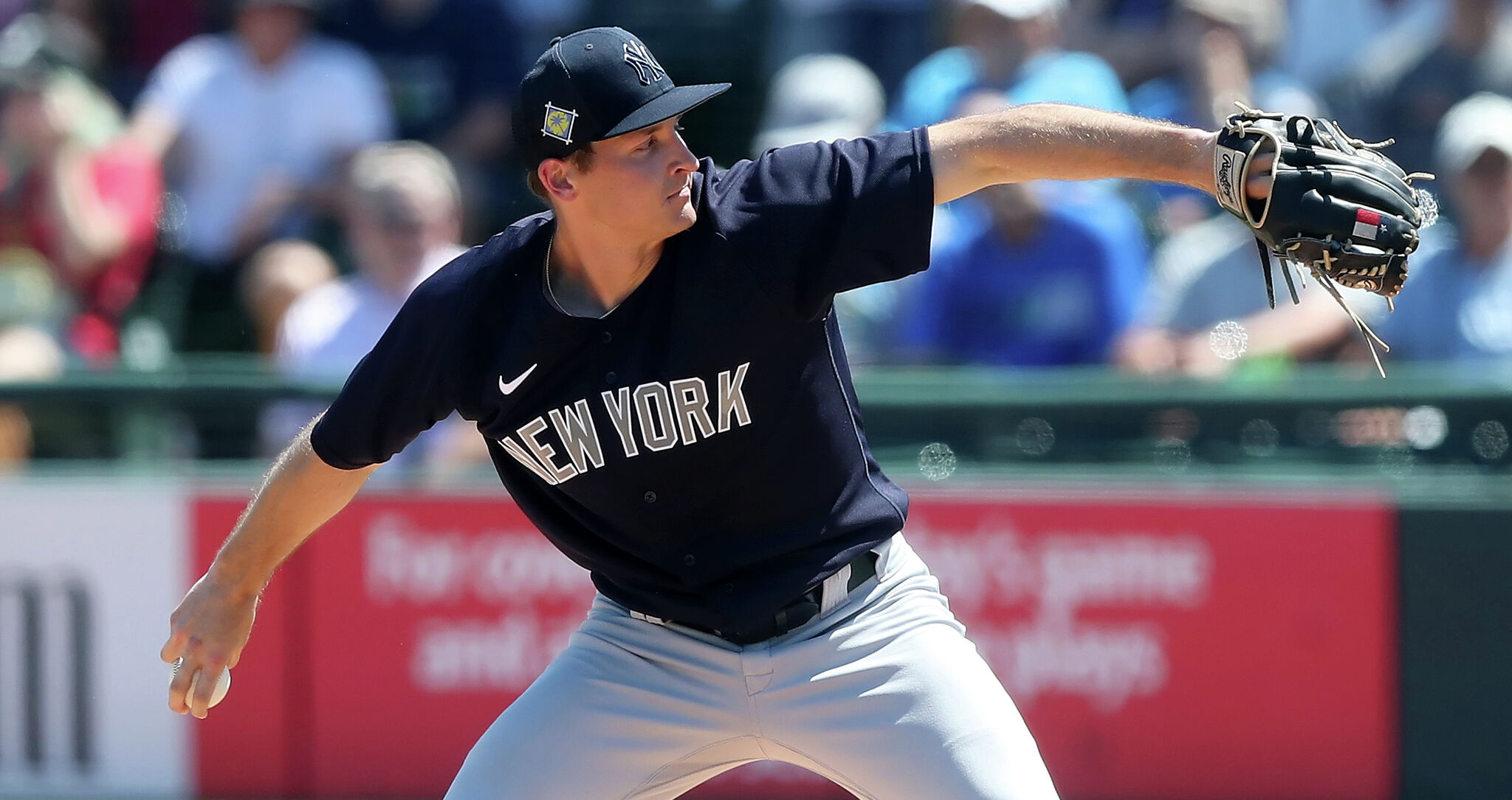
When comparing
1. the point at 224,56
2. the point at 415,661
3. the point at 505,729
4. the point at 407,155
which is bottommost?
the point at 415,661

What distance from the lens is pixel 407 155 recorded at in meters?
6.55

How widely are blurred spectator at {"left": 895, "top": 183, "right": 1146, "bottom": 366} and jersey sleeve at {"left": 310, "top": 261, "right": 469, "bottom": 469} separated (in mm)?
3441

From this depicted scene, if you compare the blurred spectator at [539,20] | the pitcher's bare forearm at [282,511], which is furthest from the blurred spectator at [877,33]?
the pitcher's bare forearm at [282,511]

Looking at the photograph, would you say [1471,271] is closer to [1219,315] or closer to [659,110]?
[1219,315]

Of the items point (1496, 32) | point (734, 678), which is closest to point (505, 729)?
point (734, 678)

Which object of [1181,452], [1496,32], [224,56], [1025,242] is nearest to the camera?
[1181,452]

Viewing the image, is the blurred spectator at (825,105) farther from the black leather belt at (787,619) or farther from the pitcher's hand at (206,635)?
the pitcher's hand at (206,635)

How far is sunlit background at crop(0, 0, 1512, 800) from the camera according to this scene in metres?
5.54

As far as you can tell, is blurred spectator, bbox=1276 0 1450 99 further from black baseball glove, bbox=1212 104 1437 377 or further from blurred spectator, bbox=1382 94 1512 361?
black baseball glove, bbox=1212 104 1437 377

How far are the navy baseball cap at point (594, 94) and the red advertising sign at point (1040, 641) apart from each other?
284 cm

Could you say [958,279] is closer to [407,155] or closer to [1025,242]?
[1025,242]

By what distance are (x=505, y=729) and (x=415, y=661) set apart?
2909 mm

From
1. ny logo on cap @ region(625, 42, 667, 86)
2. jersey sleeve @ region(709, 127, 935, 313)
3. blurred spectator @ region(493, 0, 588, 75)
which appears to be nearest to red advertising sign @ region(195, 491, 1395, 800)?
jersey sleeve @ region(709, 127, 935, 313)

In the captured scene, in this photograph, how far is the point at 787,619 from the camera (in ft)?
10.6
